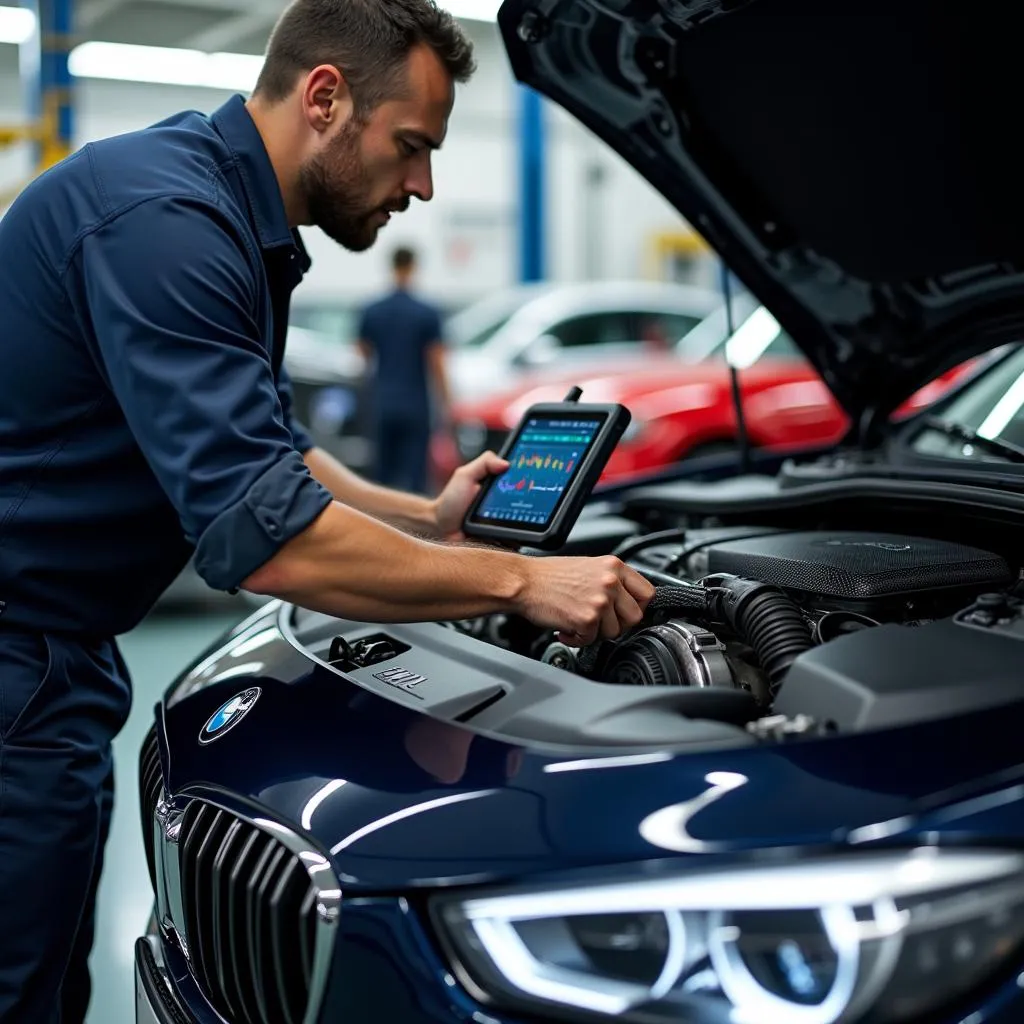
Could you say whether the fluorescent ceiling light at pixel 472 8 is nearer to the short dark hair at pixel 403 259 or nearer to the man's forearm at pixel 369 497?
the short dark hair at pixel 403 259

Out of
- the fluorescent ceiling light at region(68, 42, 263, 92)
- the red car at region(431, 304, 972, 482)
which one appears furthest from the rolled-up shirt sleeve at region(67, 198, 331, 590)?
the fluorescent ceiling light at region(68, 42, 263, 92)

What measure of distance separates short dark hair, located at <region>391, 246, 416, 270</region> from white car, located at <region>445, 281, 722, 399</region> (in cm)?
78

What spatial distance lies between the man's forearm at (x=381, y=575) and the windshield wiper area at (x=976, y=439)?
93cm

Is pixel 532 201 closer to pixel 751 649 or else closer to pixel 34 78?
pixel 34 78

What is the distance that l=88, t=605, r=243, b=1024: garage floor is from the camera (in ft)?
7.64

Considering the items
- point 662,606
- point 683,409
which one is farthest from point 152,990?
point 683,409

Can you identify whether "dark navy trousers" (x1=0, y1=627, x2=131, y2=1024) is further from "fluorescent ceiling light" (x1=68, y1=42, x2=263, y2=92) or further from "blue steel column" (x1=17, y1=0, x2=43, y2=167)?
"fluorescent ceiling light" (x1=68, y1=42, x2=263, y2=92)

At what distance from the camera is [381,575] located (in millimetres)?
1339

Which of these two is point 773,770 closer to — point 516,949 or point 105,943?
point 516,949

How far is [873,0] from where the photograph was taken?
1698mm

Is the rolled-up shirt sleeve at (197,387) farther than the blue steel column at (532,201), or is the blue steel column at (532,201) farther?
the blue steel column at (532,201)

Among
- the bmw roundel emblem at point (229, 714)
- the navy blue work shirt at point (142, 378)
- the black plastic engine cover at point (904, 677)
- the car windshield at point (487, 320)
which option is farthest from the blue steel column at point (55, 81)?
the black plastic engine cover at point (904, 677)

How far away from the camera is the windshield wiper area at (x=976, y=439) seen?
75.7 inches

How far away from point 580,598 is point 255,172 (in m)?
0.68
